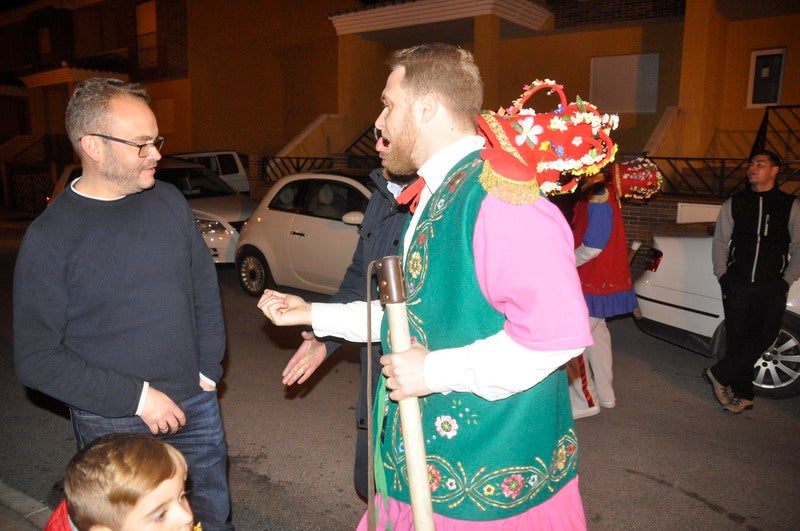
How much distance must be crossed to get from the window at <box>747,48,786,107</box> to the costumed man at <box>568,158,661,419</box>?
34.9ft

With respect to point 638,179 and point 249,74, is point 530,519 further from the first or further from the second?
point 249,74

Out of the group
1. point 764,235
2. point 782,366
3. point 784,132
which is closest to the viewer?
point 764,235

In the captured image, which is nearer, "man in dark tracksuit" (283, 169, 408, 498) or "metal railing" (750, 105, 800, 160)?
"man in dark tracksuit" (283, 169, 408, 498)

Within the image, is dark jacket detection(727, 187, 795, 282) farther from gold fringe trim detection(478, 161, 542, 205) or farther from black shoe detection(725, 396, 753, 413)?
gold fringe trim detection(478, 161, 542, 205)

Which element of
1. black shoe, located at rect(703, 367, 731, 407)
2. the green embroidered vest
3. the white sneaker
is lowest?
the white sneaker

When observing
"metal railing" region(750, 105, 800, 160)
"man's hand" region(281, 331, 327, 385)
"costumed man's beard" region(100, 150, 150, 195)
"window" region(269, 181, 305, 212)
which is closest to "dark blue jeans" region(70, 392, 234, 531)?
"man's hand" region(281, 331, 327, 385)

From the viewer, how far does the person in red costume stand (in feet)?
16.9

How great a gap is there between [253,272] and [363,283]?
23.9ft

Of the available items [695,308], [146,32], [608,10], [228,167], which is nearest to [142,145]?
[695,308]

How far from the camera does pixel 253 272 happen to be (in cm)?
996

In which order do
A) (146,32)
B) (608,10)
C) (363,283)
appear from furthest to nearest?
(146,32) → (608,10) → (363,283)

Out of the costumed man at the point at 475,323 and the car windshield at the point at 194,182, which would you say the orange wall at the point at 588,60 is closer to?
the car windshield at the point at 194,182

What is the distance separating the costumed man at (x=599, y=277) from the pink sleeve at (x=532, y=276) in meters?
3.63

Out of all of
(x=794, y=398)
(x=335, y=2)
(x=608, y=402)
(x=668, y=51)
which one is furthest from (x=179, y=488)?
(x=335, y=2)
